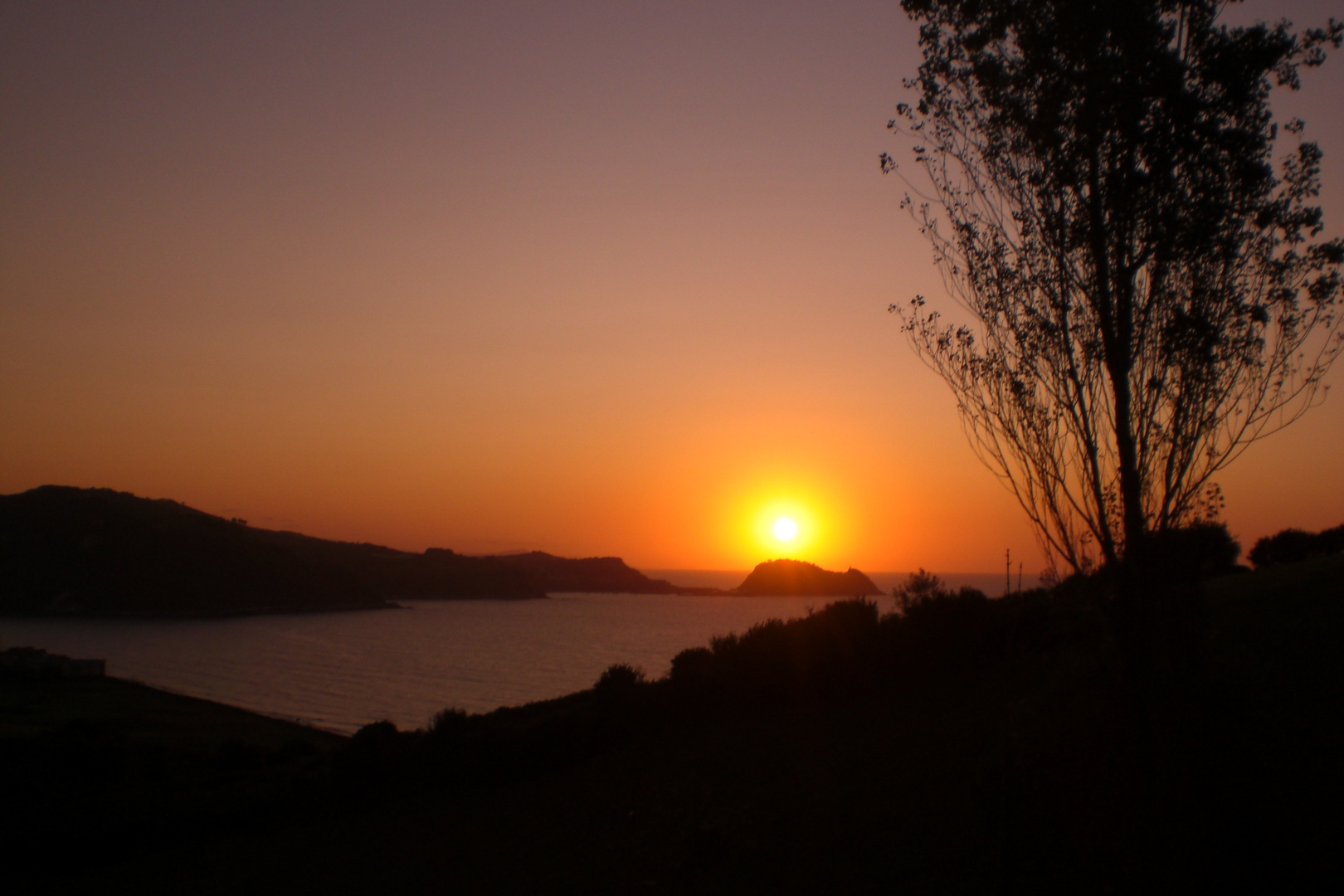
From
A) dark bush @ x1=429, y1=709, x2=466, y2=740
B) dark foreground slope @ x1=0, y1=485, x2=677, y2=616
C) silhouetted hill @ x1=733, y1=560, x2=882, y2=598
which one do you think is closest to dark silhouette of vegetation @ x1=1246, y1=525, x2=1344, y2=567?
dark bush @ x1=429, y1=709, x2=466, y2=740

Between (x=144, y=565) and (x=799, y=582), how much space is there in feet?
393

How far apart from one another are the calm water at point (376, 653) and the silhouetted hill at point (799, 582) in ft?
180

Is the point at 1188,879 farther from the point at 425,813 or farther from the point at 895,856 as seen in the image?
the point at 425,813

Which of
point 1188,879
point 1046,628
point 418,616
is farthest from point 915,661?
point 418,616

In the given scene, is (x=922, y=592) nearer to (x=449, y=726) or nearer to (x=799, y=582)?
(x=449, y=726)

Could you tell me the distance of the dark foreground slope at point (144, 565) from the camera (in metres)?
103

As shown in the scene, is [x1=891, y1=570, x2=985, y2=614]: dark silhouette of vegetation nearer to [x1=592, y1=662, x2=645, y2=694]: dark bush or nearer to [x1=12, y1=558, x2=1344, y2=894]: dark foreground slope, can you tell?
[x1=12, y1=558, x2=1344, y2=894]: dark foreground slope

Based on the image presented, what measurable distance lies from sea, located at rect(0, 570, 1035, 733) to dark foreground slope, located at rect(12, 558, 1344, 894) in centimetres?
482

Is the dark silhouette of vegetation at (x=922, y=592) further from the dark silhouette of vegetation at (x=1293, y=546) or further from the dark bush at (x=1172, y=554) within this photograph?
the dark silhouette of vegetation at (x=1293, y=546)

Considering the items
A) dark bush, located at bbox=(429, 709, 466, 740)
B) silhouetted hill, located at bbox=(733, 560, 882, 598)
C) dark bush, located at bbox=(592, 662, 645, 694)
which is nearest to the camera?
dark bush, located at bbox=(429, 709, 466, 740)

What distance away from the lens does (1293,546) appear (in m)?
26.4

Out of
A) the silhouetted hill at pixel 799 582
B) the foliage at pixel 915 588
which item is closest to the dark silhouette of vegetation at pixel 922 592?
the foliage at pixel 915 588

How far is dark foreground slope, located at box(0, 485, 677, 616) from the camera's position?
10281 cm

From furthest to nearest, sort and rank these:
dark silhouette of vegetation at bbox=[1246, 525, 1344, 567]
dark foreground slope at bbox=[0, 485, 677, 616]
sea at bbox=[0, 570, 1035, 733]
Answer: dark foreground slope at bbox=[0, 485, 677, 616], sea at bbox=[0, 570, 1035, 733], dark silhouette of vegetation at bbox=[1246, 525, 1344, 567]
